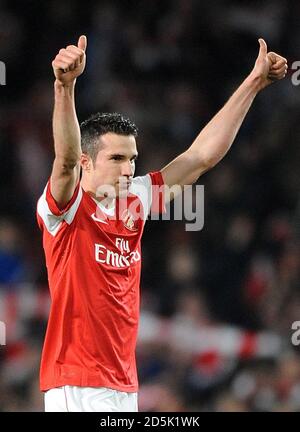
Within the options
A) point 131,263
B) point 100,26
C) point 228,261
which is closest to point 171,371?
point 228,261

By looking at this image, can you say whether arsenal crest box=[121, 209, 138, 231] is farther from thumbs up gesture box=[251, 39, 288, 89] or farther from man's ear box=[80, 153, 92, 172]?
thumbs up gesture box=[251, 39, 288, 89]

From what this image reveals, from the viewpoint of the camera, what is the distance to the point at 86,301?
342 centimetres

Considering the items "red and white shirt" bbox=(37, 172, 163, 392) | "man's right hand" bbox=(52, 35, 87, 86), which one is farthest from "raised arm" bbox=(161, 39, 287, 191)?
"man's right hand" bbox=(52, 35, 87, 86)

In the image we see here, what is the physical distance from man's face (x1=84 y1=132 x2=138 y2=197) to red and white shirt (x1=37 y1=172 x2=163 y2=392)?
100mm

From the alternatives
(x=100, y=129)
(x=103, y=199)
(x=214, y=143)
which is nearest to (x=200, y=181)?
(x=214, y=143)

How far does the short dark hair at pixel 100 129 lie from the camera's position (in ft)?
12.1

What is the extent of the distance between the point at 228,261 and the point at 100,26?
2.74m

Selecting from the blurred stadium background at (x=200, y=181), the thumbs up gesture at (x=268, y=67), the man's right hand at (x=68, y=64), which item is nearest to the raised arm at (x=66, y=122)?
the man's right hand at (x=68, y=64)

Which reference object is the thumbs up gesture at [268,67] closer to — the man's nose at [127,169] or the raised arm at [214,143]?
the raised arm at [214,143]

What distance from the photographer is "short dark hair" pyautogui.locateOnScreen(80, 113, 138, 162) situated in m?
3.70

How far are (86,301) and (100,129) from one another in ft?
2.43
